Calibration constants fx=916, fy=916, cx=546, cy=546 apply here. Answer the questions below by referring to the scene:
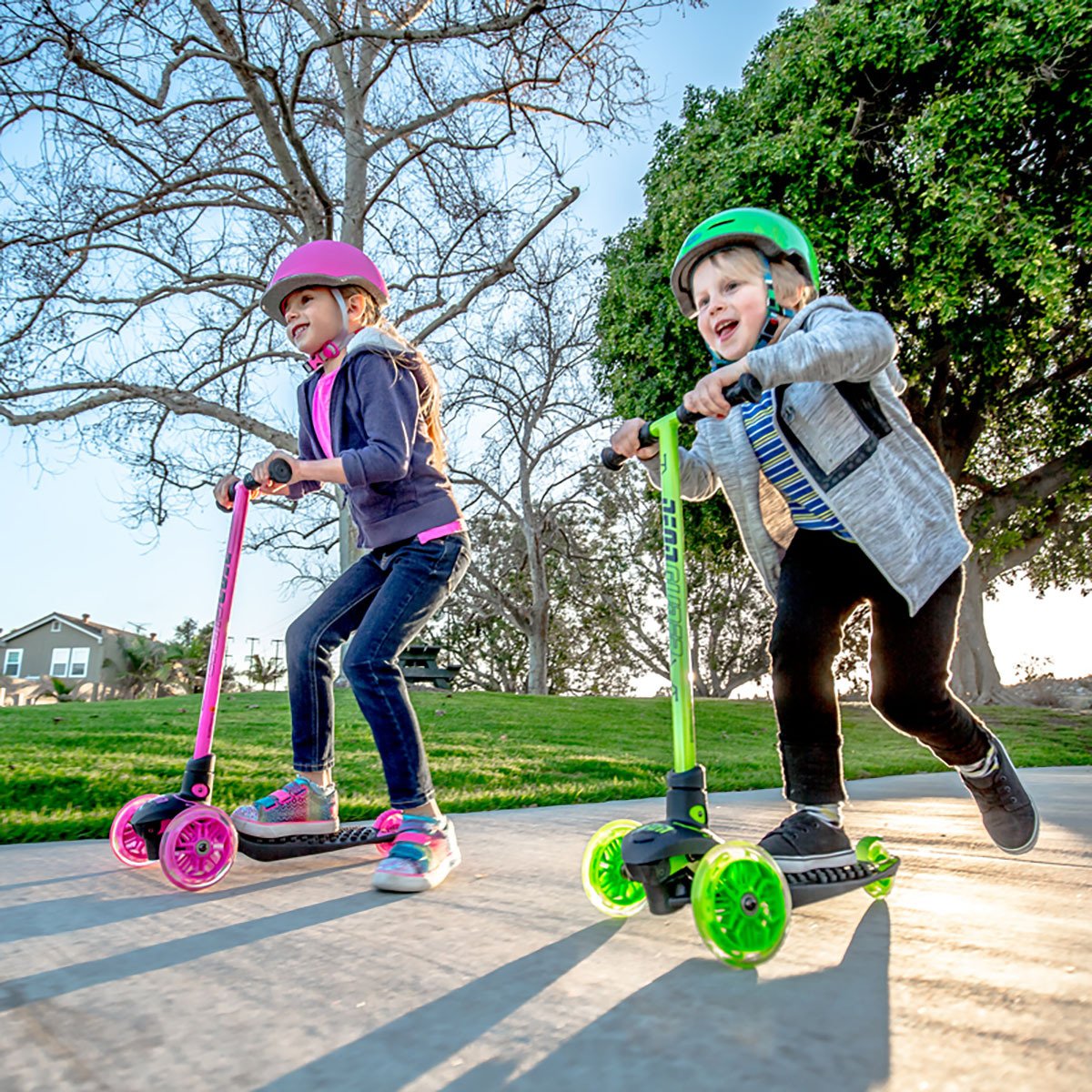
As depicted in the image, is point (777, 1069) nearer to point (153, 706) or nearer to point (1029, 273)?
point (1029, 273)

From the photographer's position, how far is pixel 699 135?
491 inches

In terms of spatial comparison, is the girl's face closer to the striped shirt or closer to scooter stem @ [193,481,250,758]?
scooter stem @ [193,481,250,758]

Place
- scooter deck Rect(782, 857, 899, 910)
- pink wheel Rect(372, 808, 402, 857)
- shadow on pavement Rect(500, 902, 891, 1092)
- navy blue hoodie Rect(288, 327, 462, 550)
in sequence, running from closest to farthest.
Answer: shadow on pavement Rect(500, 902, 891, 1092) < scooter deck Rect(782, 857, 899, 910) < navy blue hoodie Rect(288, 327, 462, 550) < pink wheel Rect(372, 808, 402, 857)

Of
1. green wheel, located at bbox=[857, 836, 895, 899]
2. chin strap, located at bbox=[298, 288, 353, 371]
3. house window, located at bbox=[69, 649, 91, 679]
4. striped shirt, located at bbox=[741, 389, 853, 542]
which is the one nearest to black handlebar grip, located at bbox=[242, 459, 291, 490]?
chin strap, located at bbox=[298, 288, 353, 371]

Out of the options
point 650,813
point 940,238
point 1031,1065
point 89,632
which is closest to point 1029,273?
point 940,238

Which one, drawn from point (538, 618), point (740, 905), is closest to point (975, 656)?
point (538, 618)

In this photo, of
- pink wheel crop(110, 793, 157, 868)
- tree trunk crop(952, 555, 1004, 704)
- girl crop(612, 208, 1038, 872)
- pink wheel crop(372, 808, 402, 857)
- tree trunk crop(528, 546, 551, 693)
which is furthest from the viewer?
tree trunk crop(528, 546, 551, 693)

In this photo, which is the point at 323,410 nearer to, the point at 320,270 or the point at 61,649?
the point at 320,270

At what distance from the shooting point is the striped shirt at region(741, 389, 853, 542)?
92.7 inches

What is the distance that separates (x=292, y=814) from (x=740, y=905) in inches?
60.8

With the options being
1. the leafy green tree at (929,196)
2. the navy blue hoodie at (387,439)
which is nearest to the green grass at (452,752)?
the navy blue hoodie at (387,439)

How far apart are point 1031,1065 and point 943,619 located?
4.40 feet

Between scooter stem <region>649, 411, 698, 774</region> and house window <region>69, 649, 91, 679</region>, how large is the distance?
4782cm

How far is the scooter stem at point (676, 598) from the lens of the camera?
1.85 m
